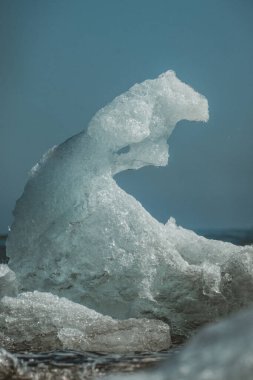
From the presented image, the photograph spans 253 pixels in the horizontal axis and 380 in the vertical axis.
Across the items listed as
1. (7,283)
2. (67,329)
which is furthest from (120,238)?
(67,329)

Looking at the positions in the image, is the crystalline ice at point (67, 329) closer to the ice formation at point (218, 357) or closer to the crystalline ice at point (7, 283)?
the crystalline ice at point (7, 283)

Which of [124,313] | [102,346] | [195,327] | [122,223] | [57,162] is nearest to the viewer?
[102,346]

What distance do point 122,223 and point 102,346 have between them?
182cm

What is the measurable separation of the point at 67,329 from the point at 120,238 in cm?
149

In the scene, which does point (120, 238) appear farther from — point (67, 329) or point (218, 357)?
point (218, 357)

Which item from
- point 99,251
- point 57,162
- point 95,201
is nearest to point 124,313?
point 99,251

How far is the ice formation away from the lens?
124 centimetres

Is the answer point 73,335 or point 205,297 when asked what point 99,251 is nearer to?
point 205,297

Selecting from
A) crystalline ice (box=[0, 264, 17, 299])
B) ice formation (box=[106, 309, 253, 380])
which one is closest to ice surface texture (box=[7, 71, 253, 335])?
crystalline ice (box=[0, 264, 17, 299])

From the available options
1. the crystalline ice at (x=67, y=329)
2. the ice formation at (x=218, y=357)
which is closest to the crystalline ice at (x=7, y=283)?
the crystalline ice at (x=67, y=329)

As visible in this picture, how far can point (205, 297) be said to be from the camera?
4.48m

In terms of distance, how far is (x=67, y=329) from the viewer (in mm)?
3566

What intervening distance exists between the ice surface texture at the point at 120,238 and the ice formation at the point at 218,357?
2.99 metres

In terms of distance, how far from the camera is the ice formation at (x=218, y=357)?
4.07ft
